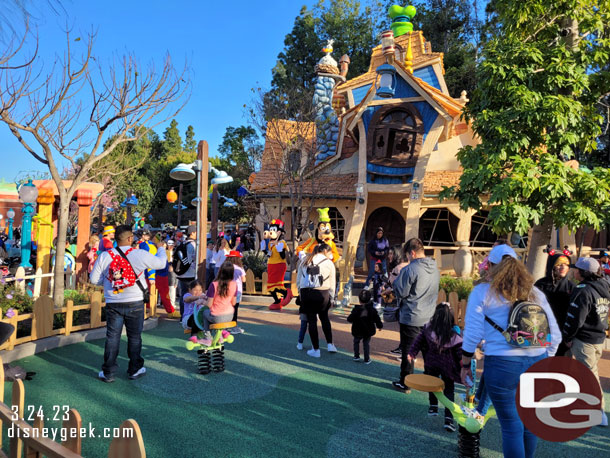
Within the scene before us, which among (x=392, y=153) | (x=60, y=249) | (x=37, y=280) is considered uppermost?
(x=392, y=153)

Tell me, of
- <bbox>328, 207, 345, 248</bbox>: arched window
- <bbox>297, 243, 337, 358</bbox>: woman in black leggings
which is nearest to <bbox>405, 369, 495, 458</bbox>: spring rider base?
<bbox>297, 243, 337, 358</bbox>: woman in black leggings

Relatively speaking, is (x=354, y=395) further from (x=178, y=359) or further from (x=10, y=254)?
(x=10, y=254)

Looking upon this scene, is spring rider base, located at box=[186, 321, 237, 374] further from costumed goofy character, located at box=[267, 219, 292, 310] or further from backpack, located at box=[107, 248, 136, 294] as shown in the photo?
costumed goofy character, located at box=[267, 219, 292, 310]

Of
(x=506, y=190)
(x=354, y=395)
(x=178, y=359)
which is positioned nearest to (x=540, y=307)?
(x=354, y=395)

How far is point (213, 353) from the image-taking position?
530cm

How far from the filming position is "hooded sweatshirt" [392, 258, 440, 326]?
4.85m

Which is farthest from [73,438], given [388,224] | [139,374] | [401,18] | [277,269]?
[401,18]

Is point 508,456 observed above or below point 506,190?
below

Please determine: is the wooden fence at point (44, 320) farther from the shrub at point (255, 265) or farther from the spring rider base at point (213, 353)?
the shrub at point (255, 265)

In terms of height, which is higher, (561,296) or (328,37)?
(328,37)

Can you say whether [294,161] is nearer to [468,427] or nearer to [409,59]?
[409,59]

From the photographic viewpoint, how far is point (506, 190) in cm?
662

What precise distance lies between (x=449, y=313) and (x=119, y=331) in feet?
12.1

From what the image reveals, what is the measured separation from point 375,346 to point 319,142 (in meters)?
10.9
